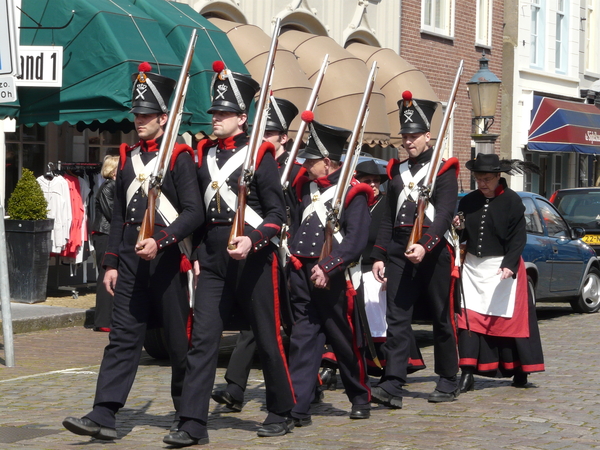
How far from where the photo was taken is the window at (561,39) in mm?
31031

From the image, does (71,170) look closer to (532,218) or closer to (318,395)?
(532,218)

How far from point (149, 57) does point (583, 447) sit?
840cm

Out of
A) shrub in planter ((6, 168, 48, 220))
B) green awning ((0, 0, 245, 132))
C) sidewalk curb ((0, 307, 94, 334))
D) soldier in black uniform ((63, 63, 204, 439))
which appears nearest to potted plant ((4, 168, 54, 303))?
shrub in planter ((6, 168, 48, 220))

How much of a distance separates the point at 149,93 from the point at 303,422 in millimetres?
2192

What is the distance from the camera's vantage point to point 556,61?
31.0 m

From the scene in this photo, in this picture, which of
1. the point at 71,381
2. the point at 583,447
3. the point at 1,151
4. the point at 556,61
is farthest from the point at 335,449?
the point at 556,61

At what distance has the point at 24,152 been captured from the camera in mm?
14945

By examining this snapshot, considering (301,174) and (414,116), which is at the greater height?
(414,116)

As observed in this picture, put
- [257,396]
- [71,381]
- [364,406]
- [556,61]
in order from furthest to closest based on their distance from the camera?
1. [556,61]
2. [71,381]
3. [257,396]
4. [364,406]

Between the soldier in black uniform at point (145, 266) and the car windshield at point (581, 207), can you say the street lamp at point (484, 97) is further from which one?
the soldier in black uniform at point (145, 266)

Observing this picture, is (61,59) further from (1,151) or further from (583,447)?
(583,447)

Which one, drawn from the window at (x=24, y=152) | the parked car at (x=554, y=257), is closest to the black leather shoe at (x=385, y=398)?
the parked car at (x=554, y=257)

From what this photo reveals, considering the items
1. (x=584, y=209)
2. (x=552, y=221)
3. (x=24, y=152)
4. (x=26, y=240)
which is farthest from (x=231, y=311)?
(x=584, y=209)

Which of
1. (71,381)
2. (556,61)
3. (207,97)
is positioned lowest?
(71,381)
